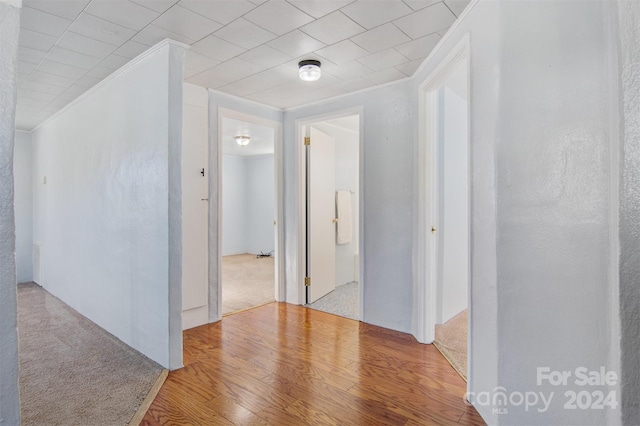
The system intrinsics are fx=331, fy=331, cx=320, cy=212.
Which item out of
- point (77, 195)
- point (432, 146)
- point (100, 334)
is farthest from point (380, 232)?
point (77, 195)

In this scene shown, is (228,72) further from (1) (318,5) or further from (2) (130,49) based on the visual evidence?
(1) (318,5)

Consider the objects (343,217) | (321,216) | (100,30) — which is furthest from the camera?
(343,217)

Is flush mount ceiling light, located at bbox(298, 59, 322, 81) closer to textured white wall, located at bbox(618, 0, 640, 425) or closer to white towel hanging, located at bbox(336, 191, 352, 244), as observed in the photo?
textured white wall, located at bbox(618, 0, 640, 425)

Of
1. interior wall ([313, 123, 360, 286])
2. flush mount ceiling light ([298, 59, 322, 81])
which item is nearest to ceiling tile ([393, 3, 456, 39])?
flush mount ceiling light ([298, 59, 322, 81])

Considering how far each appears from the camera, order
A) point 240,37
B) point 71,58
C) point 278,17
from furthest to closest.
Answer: point 71,58
point 240,37
point 278,17

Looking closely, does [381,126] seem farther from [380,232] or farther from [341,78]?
[380,232]

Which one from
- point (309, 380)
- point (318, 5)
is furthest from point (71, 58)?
point (309, 380)

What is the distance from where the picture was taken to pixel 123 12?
6.00 ft

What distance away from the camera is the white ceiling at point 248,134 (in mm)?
4758

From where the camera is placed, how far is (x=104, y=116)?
9.43 feet

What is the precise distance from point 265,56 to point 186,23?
23.5 inches

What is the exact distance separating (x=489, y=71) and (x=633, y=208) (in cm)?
86

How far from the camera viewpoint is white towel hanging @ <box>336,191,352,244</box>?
4.46 m

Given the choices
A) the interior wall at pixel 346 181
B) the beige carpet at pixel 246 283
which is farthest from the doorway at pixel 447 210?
the beige carpet at pixel 246 283
